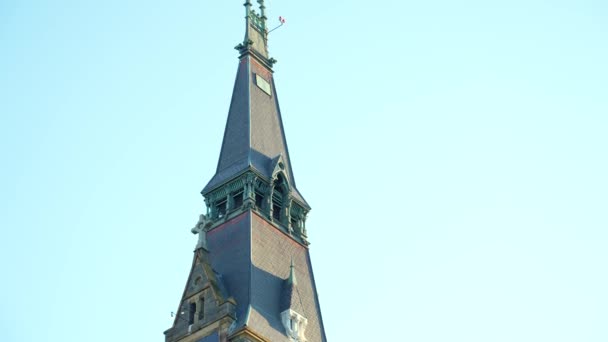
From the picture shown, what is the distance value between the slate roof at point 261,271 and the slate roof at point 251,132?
4.14 m

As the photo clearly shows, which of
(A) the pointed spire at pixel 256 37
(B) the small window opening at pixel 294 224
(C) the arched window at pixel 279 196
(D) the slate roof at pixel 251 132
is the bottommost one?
(B) the small window opening at pixel 294 224

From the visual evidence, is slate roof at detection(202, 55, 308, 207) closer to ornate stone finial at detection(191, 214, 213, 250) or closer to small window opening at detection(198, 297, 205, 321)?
ornate stone finial at detection(191, 214, 213, 250)

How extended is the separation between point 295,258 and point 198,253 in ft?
22.8

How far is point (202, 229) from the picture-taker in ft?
276

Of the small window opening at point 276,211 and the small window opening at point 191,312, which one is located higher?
the small window opening at point 276,211

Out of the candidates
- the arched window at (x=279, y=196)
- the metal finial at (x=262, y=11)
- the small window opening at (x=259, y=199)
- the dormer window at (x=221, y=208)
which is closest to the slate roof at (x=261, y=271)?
the dormer window at (x=221, y=208)

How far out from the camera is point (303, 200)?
3501 inches

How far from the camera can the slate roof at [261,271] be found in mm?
77125

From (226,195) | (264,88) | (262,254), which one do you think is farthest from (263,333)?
(264,88)

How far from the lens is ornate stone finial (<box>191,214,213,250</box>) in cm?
8256

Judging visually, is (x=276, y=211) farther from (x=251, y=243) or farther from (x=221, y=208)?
(x=251, y=243)

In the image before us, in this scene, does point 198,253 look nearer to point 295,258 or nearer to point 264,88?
point 295,258

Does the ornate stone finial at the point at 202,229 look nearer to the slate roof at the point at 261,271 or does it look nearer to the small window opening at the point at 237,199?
the slate roof at the point at 261,271

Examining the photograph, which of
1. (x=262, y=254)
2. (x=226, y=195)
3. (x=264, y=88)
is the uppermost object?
(x=264, y=88)
